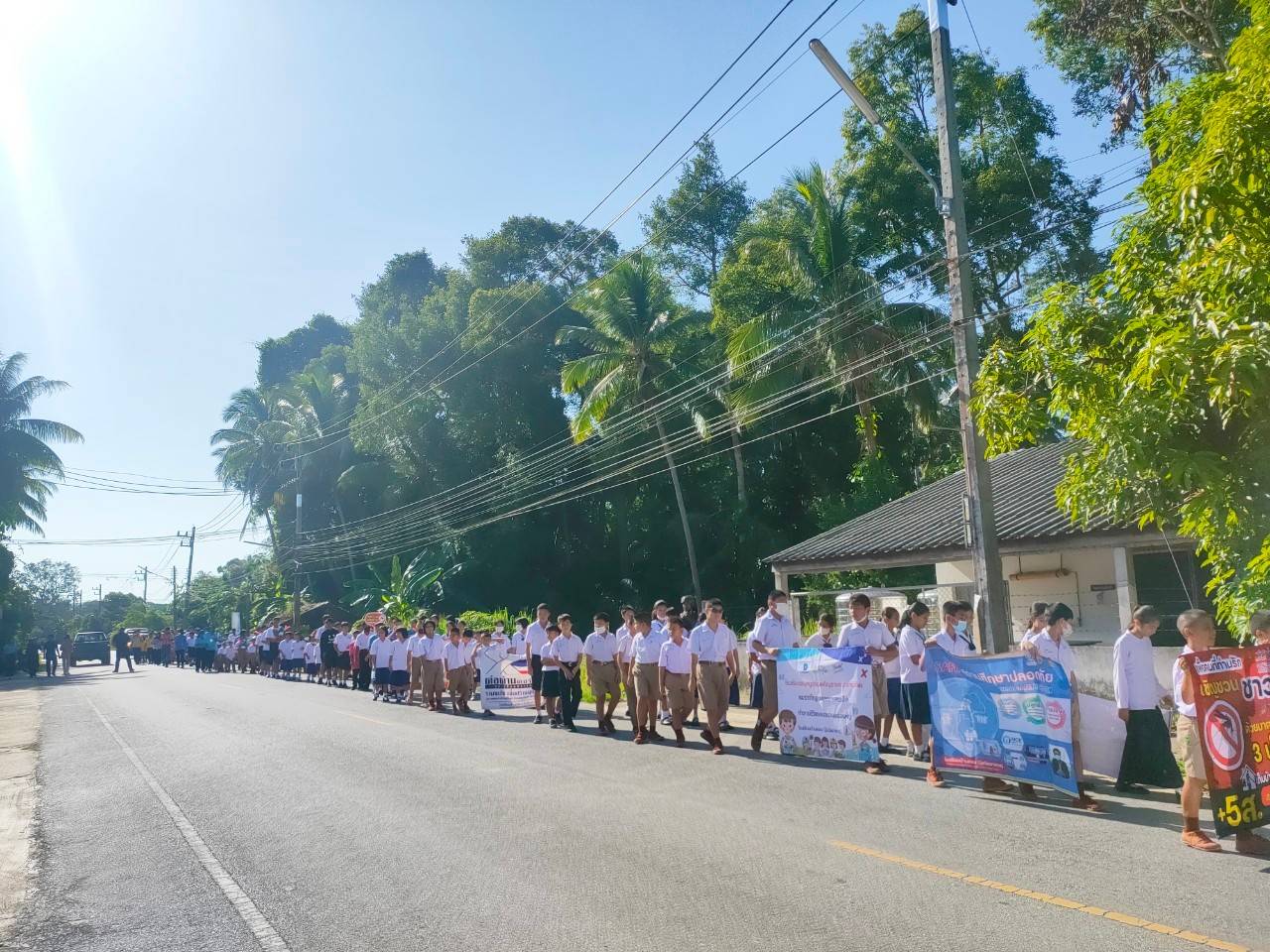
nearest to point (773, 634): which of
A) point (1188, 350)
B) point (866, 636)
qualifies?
point (866, 636)

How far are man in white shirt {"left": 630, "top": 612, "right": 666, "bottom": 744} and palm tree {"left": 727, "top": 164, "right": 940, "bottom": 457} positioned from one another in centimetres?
1469

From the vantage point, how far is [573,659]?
16.2 meters

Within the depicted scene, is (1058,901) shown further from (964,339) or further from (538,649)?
(538,649)

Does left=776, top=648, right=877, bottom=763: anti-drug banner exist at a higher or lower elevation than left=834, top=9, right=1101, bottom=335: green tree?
lower

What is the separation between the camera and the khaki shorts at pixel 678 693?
45.2 feet

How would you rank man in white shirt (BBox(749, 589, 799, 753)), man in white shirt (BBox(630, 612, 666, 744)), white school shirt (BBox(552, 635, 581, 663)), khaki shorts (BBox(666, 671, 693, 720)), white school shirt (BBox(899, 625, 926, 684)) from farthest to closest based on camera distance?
white school shirt (BBox(552, 635, 581, 663)) → man in white shirt (BBox(630, 612, 666, 744)) → khaki shorts (BBox(666, 671, 693, 720)) → man in white shirt (BBox(749, 589, 799, 753)) → white school shirt (BBox(899, 625, 926, 684))

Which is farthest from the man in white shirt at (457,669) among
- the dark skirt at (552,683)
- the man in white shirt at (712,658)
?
the man in white shirt at (712,658)

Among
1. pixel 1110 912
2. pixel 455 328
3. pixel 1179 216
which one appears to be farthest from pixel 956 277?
pixel 455 328

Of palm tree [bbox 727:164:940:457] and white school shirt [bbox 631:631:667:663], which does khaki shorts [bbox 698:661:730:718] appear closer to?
white school shirt [bbox 631:631:667:663]

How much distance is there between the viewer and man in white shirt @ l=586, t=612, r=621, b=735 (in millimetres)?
15570

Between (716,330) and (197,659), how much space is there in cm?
2580

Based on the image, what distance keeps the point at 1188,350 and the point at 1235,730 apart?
286cm

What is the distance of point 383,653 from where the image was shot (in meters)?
23.6

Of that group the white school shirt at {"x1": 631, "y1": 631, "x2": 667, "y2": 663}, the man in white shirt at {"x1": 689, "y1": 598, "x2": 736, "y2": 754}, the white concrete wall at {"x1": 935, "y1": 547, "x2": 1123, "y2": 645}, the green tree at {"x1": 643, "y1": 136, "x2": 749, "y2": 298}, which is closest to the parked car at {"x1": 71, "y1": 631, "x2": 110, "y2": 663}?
the green tree at {"x1": 643, "y1": 136, "x2": 749, "y2": 298}
